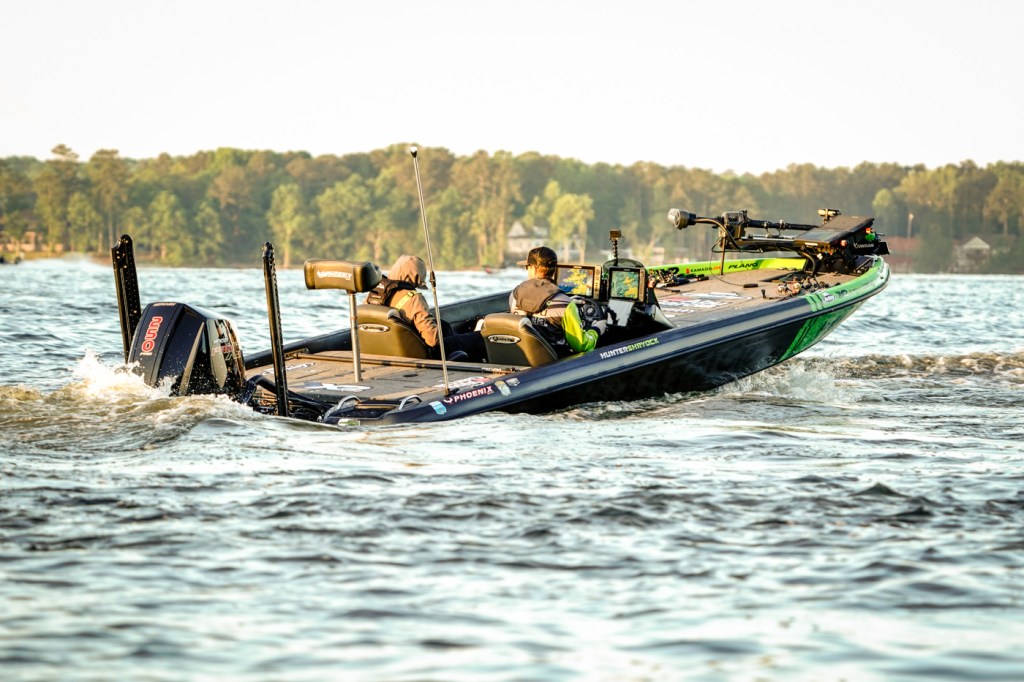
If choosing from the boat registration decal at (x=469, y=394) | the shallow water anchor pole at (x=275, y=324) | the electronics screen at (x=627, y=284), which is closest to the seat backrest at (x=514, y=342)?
the boat registration decal at (x=469, y=394)

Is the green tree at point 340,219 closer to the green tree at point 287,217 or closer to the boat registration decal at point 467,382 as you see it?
the green tree at point 287,217

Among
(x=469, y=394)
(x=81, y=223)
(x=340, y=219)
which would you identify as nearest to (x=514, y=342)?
(x=469, y=394)

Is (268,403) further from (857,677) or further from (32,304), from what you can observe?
(32,304)

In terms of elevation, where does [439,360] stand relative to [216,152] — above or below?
below

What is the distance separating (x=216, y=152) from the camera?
152 meters

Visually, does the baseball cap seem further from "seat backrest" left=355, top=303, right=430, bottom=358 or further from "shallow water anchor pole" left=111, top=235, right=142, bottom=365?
"shallow water anchor pole" left=111, top=235, right=142, bottom=365

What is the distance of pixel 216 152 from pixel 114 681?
153m

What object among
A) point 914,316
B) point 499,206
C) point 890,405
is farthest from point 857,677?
point 499,206

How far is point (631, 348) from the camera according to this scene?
35.8 feet

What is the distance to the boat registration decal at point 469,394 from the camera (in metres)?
9.55

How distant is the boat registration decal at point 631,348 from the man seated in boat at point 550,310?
0.15 metres

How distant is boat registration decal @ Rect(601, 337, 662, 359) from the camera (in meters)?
10.7

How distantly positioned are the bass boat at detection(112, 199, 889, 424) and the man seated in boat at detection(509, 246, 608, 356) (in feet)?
0.42

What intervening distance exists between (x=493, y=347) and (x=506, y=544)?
14.3 ft
